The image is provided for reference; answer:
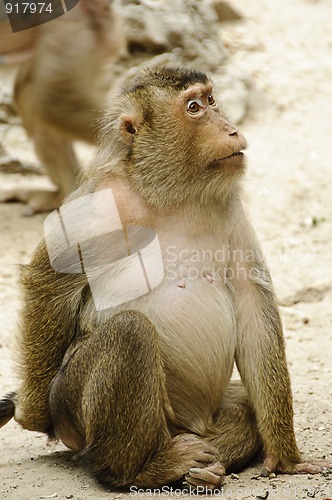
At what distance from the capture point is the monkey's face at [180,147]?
13.4 feet

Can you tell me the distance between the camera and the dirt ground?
423 cm

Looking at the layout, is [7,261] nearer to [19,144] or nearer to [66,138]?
[66,138]

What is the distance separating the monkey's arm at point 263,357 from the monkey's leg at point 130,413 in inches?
12.5

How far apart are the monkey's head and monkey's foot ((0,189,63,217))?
4444 mm

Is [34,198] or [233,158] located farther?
[34,198]

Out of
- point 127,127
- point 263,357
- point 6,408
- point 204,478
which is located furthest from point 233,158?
point 6,408

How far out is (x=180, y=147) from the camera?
13.7ft

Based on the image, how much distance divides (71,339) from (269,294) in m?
0.95

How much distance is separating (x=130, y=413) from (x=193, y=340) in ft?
1.48

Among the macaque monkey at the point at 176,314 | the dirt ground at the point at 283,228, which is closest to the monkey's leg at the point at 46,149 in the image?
the dirt ground at the point at 283,228

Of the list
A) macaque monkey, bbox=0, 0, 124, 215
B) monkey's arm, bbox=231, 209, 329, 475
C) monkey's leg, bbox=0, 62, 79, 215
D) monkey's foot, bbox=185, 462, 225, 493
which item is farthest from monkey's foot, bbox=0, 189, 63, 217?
monkey's foot, bbox=185, 462, 225, 493

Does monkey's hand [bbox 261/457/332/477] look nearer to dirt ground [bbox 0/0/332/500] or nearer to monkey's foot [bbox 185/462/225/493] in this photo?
dirt ground [bbox 0/0/332/500]

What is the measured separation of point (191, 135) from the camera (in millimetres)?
4145

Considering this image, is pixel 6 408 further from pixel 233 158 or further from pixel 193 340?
pixel 233 158
